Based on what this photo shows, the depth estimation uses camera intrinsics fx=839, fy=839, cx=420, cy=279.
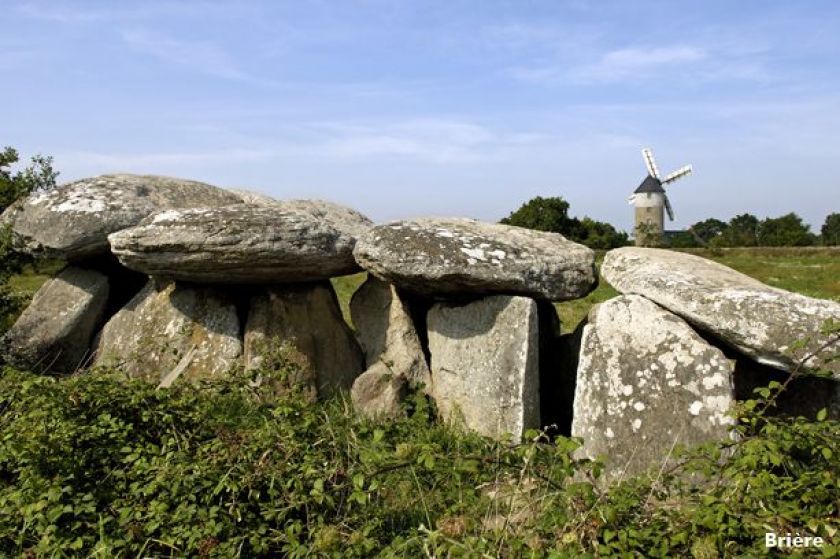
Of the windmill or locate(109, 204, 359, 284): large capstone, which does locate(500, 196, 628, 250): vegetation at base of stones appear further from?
locate(109, 204, 359, 284): large capstone

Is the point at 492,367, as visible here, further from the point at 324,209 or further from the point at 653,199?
the point at 653,199

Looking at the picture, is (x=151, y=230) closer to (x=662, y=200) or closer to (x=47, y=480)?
(x=47, y=480)

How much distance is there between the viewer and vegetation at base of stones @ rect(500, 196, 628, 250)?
1513 inches

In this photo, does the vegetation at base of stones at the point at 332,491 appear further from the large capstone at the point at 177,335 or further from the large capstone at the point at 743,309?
the large capstone at the point at 177,335

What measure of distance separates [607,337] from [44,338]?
5.96m

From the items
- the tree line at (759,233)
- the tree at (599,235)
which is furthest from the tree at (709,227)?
the tree at (599,235)

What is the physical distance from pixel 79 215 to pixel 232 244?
229cm

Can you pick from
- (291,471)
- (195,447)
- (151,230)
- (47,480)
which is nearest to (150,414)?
(195,447)

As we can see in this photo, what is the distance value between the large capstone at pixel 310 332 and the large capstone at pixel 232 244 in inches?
23.0

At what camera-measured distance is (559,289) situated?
7621 mm

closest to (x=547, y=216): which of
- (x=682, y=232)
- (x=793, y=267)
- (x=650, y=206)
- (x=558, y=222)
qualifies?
(x=558, y=222)

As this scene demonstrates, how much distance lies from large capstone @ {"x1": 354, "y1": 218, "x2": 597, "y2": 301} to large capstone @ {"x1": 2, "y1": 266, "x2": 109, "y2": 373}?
11.9ft

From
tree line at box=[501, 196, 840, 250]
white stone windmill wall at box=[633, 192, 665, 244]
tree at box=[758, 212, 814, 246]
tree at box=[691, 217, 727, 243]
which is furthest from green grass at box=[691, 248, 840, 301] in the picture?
tree at box=[691, 217, 727, 243]

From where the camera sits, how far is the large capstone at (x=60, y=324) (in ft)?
29.4
